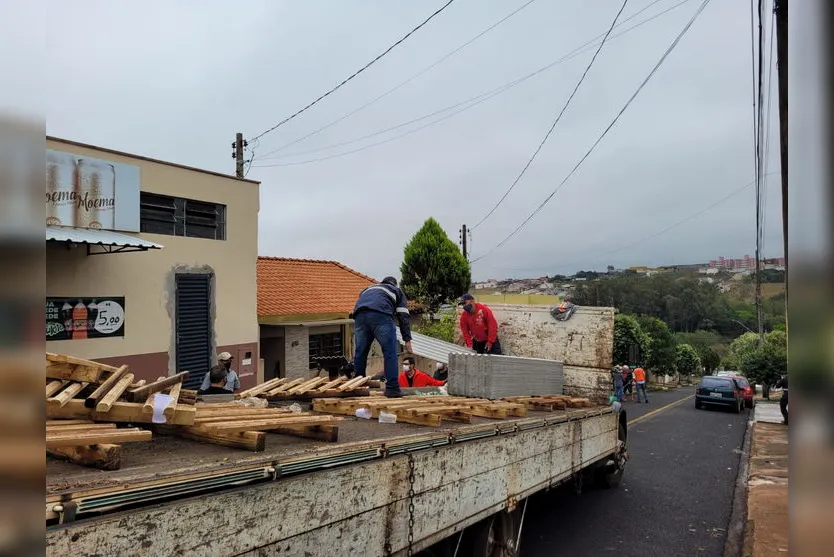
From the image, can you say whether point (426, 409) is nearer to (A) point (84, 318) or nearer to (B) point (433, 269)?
(A) point (84, 318)

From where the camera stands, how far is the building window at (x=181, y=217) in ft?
33.9

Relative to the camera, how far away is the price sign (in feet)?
30.4

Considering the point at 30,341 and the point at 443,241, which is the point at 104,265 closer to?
the point at 30,341

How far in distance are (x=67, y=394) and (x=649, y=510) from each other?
6933 mm

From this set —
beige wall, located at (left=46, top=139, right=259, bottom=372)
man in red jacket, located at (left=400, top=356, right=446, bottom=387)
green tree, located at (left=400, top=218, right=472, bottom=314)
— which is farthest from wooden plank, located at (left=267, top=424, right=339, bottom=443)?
green tree, located at (left=400, top=218, right=472, bottom=314)

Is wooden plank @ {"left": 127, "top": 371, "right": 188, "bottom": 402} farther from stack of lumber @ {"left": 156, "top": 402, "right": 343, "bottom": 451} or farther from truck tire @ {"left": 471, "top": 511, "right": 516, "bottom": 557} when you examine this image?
truck tire @ {"left": 471, "top": 511, "right": 516, "bottom": 557}

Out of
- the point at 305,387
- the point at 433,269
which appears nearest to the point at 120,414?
the point at 305,387

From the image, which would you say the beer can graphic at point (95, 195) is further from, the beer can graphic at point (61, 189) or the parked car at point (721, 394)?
the parked car at point (721, 394)

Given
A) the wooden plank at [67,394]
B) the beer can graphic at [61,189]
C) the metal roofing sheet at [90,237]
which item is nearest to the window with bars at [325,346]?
the metal roofing sheet at [90,237]

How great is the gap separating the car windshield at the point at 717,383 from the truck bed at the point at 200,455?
18.6 meters

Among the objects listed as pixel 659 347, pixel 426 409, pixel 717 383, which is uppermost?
pixel 426 409

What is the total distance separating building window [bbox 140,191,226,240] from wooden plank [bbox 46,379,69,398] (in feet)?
25.2

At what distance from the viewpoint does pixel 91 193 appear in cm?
907

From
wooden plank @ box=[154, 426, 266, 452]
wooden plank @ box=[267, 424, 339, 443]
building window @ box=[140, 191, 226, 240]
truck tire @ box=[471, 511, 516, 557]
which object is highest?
building window @ box=[140, 191, 226, 240]
